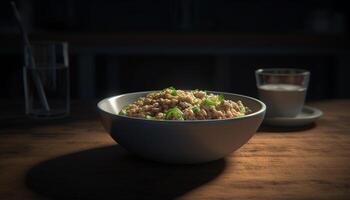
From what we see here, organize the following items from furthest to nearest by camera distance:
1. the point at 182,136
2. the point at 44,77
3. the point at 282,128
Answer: the point at 44,77 → the point at 282,128 → the point at 182,136

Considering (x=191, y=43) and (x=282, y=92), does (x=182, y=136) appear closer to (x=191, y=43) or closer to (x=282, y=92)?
(x=282, y=92)

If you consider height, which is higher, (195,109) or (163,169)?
(195,109)

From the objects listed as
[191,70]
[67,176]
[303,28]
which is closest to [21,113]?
[67,176]

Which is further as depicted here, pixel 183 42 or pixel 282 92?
pixel 183 42

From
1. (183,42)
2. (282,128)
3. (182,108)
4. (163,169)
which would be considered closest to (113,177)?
(163,169)

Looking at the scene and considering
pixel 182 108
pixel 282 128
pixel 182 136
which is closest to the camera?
pixel 182 136

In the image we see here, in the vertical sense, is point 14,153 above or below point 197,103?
below

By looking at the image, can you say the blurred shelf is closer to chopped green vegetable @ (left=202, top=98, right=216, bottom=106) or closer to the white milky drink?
the white milky drink

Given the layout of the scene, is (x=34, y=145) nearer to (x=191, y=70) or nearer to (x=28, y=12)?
(x=191, y=70)
